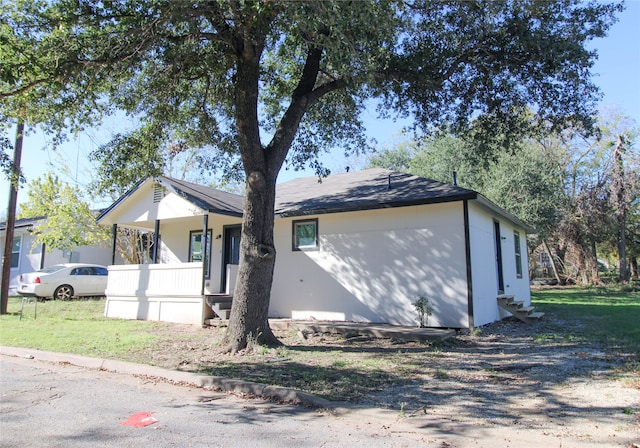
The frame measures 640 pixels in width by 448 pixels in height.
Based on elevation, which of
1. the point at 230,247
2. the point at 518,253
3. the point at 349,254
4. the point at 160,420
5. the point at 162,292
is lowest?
the point at 160,420

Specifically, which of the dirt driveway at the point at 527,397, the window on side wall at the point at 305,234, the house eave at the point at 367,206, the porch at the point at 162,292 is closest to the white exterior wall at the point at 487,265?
the house eave at the point at 367,206

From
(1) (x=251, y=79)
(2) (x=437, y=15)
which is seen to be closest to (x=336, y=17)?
(1) (x=251, y=79)

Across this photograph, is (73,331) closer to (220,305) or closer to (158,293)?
(158,293)

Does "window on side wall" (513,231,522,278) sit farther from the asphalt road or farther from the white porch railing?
the asphalt road

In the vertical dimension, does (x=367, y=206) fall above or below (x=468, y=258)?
above

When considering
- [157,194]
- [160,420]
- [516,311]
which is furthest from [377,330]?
[157,194]

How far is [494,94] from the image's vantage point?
1025 centimetres

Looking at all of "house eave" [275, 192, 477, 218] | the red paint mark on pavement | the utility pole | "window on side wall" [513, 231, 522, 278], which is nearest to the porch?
"house eave" [275, 192, 477, 218]

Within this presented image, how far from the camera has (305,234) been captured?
13.0 meters

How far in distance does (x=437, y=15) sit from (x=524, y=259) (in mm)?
10535

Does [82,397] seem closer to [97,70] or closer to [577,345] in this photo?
[97,70]

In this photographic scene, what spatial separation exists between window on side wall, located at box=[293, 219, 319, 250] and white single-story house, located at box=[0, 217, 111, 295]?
14.3 metres

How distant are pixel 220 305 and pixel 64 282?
926cm

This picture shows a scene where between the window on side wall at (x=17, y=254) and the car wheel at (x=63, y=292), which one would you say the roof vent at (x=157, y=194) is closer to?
the car wheel at (x=63, y=292)
